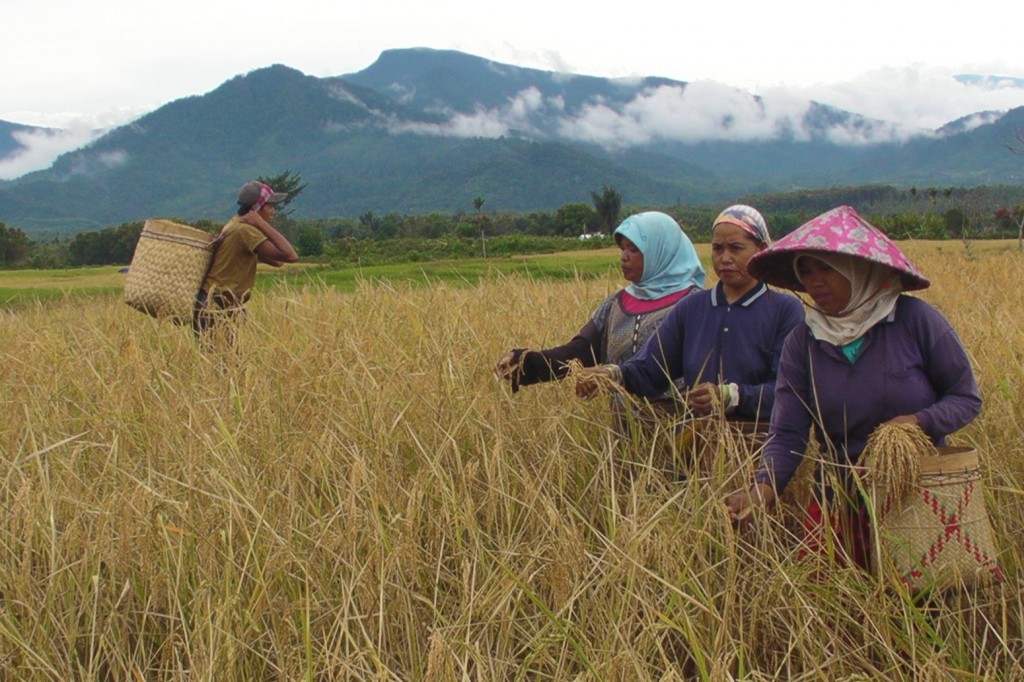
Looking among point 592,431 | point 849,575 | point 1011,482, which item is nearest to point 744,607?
point 849,575

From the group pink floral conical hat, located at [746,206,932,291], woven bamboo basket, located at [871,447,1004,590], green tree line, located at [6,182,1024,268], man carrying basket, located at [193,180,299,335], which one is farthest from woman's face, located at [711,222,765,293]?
green tree line, located at [6,182,1024,268]

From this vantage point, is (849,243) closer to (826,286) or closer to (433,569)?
(826,286)

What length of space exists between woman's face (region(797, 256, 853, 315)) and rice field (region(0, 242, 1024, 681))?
0.39m

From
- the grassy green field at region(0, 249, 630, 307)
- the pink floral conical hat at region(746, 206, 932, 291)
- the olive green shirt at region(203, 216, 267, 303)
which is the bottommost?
the grassy green field at region(0, 249, 630, 307)

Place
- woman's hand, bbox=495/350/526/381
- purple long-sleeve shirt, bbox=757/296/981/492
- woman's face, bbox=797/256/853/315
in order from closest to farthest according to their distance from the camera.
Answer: purple long-sleeve shirt, bbox=757/296/981/492 → woman's face, bbox=797/256/853/315 → woman's hand, bbox=495/350/526/381

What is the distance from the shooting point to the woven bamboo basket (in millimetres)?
1944

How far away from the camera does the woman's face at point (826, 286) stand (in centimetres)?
222

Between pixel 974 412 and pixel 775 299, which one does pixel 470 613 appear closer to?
pixel 974 412

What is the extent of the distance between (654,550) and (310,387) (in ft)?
5.82

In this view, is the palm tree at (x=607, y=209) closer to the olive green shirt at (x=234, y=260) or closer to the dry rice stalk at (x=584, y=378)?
the olive green shirt at (x=234, y=260)

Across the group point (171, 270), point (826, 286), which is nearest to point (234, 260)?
point (171, 270)

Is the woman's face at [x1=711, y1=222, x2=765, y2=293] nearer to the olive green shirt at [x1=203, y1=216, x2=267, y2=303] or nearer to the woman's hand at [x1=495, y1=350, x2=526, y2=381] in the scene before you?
the woman's hand at [x1=495, y1=350, x2=526, y2=381]

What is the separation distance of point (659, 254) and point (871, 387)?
114 centimetres

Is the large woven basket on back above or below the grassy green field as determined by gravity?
above
